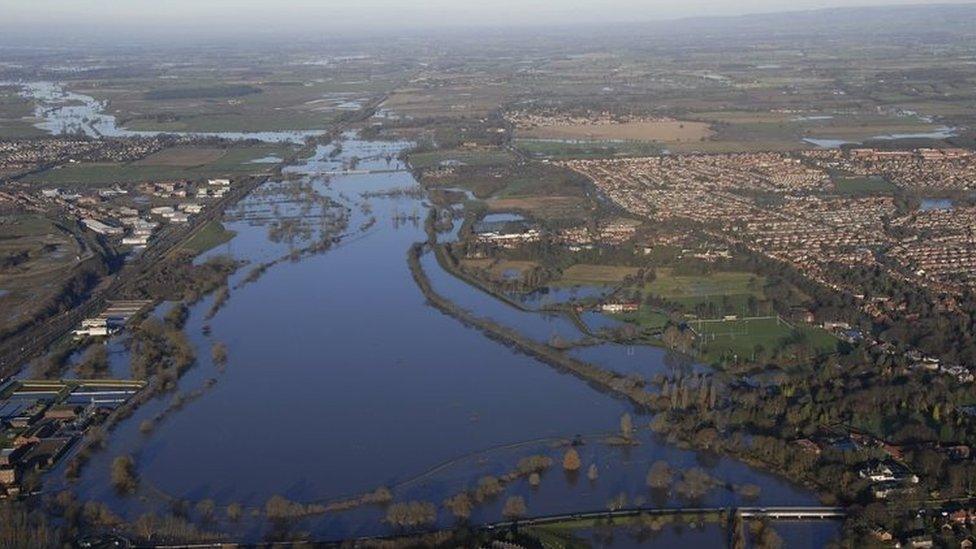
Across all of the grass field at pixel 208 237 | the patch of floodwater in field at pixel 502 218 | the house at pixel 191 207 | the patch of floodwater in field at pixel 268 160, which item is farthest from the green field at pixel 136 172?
the patch of floodwater in field at pixel 502 218

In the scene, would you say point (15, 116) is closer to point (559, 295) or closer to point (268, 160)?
point (268, 160)

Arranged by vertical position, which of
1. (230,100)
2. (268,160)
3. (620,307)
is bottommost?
(620,307)

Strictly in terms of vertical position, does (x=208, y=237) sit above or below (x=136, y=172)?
below

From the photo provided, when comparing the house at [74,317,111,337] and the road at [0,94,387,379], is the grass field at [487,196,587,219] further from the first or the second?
the house at [74,317,111,337]

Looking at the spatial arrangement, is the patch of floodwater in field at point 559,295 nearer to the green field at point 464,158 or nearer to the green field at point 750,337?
the green field at point 750,337

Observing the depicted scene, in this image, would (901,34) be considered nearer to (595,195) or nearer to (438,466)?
(595,195)

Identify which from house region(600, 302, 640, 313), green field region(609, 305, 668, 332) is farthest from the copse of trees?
house region(600, 302, 640, 313)

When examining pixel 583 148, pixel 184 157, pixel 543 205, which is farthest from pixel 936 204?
pixel 184 157
